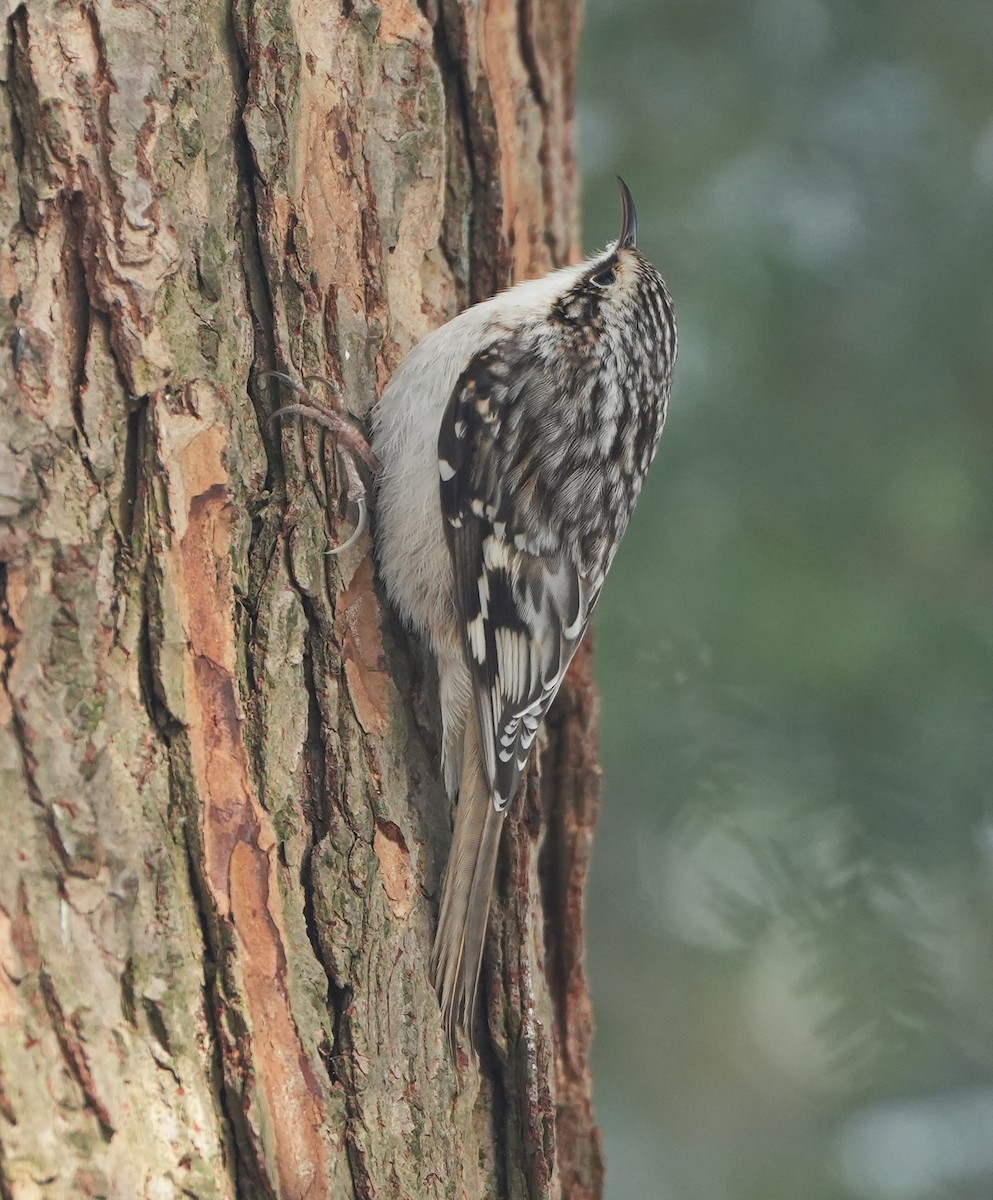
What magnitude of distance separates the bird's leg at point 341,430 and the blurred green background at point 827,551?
0.82 m

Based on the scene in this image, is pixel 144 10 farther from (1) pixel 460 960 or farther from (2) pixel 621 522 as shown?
(1) pixel 460 960

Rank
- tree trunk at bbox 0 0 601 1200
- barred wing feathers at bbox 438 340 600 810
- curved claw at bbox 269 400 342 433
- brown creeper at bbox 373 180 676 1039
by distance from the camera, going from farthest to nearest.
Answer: barred wing feathers at bbox 438 340 600 810 < brown creeper at bbox 373 180 676 1039 < curved claw at bbox 269 400 342 433 < tree trunk at bbox 0 0 601 1200

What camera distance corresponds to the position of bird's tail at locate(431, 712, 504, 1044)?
5.23 ft

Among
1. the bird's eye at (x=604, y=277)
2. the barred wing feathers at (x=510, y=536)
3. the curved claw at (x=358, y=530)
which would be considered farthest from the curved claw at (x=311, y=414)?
the bird's eye at (x=604, y=277)

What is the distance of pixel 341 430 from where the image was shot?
1687 millimetres

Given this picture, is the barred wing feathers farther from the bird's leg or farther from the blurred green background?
the blurred green background

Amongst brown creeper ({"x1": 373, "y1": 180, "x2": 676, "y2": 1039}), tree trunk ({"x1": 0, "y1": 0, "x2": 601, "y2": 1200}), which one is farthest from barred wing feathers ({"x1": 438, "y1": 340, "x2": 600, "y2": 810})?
tree trunk ({"x1": 0, "y1": 0, "x2": 601, "y2": 1200})

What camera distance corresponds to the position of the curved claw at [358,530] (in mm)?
1660

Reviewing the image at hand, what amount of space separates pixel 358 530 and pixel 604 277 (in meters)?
0.76

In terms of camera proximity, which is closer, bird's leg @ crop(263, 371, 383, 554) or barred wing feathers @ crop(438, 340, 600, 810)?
bird's leg @ crop(263, 371, 383, 554)

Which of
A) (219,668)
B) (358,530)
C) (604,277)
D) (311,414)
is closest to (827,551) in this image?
(604,277)

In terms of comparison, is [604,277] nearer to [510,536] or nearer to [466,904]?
[510,536]

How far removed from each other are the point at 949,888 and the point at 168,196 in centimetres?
165

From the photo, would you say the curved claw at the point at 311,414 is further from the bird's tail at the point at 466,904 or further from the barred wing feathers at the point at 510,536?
the bird's tail at the point at 466,904
